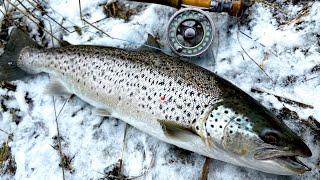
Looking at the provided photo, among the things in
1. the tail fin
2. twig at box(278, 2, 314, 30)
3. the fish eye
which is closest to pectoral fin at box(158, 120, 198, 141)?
the fish eye

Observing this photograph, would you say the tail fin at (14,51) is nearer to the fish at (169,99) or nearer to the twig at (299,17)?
the fish at (169,99)

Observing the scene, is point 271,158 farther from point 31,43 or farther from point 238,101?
point 31,43

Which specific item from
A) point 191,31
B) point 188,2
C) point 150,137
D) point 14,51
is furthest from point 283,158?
point 14,51

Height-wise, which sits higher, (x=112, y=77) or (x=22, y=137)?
(x=112, y=77)

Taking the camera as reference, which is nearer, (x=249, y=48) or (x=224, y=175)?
(x=224, y=175)

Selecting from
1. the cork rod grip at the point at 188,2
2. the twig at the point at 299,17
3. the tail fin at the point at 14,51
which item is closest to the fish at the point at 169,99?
the tail fin at the point at 14,51

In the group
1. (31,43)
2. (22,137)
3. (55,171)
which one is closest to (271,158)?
Result: (55,171)

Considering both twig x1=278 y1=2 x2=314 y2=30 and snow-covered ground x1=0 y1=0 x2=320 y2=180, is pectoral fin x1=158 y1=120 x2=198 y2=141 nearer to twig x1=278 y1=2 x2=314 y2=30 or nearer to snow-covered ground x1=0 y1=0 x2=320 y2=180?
snow-covered ground x1=0 y1=0 x2=320 y2=180
